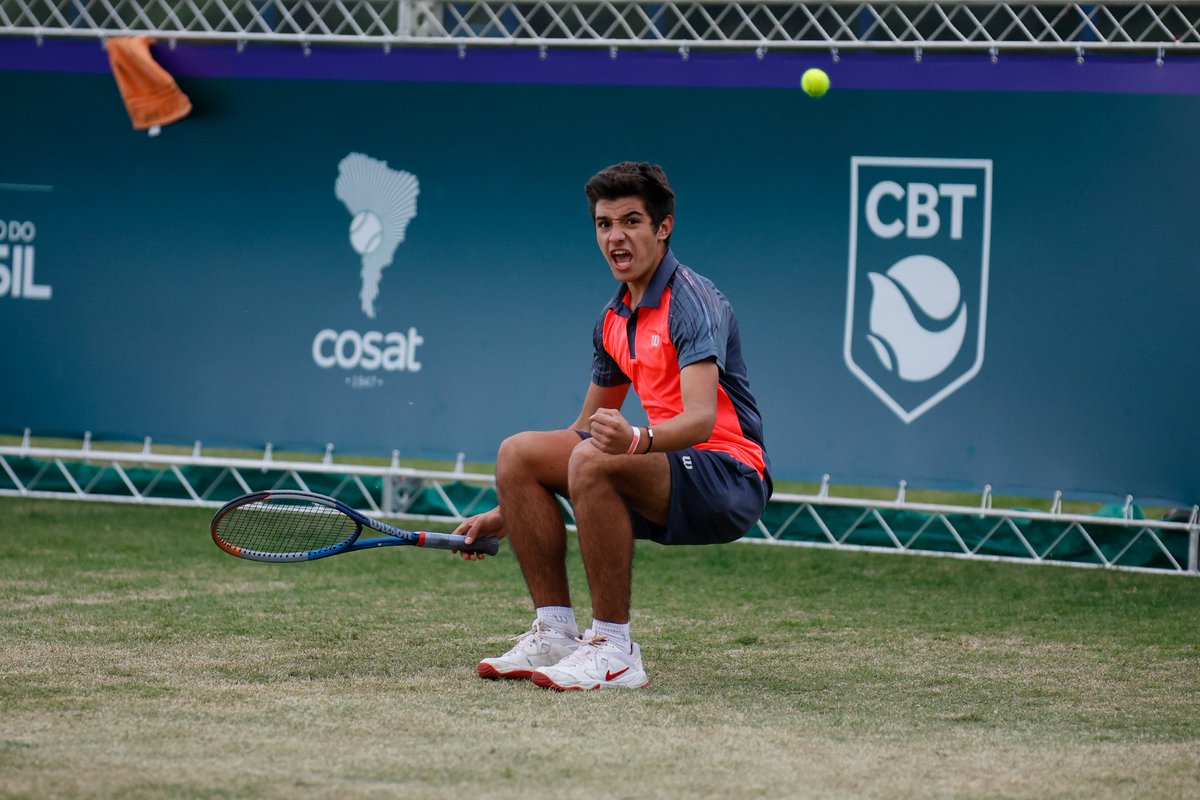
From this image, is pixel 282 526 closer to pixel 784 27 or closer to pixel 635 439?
pixel 635 439

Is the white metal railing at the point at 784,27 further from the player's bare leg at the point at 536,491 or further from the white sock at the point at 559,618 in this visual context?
the white sock at the point at 559,618

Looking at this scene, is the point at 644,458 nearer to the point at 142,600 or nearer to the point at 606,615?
the point at 606,615

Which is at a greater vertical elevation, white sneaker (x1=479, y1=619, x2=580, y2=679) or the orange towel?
the orange towel

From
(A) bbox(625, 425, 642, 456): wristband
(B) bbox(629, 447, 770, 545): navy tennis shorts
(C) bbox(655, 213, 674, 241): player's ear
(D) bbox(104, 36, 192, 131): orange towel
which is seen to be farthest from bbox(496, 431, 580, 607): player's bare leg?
(D) bbox(104, 36, 192, 131): orange towel

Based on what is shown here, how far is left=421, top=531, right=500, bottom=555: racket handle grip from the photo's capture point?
4316mm

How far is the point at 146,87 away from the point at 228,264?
853 millimetres

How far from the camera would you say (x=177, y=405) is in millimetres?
7246

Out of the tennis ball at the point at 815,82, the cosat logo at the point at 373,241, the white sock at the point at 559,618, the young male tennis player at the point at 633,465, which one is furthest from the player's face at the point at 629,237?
the cosat logo at the point at 373,241

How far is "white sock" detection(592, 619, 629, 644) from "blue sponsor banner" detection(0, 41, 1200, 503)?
8.75ft

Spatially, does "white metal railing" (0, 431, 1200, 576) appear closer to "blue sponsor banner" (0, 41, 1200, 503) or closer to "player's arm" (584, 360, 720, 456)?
"blue sponsor banner" (0, 41, 1200, 503)

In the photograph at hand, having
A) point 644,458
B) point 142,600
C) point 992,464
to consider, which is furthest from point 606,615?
point 992,464

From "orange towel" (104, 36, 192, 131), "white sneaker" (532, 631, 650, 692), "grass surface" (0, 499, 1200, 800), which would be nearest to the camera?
"grass surface" (0, 499, 1200, 800)

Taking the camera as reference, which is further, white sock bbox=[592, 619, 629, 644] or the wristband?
white sock bbox=[592, 619, 629, 644]

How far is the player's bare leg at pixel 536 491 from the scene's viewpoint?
4.25 m
